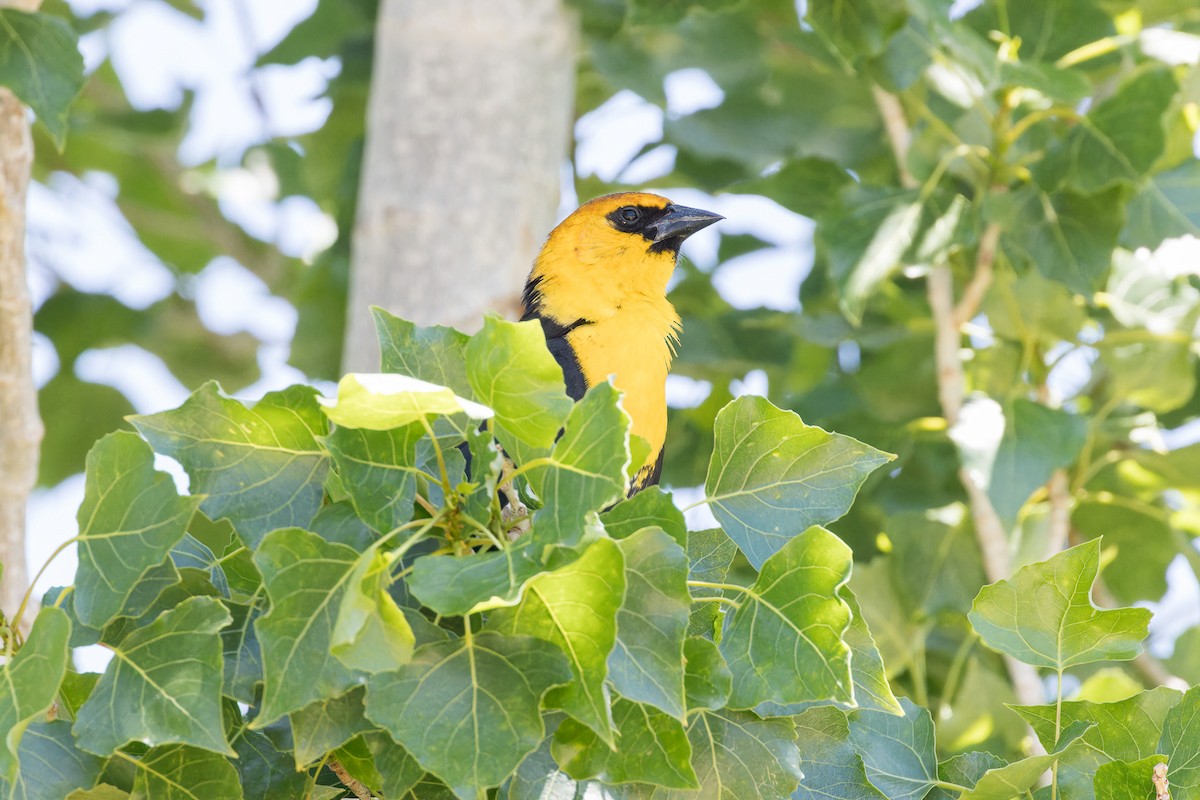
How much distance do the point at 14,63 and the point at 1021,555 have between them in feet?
8.71

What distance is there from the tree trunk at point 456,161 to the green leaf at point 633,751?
2.07m

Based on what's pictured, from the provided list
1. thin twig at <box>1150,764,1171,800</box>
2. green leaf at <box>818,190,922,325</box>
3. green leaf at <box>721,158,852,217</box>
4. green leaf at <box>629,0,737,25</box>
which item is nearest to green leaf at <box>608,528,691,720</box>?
thin twig at <box>1150,764,1171,800</box>

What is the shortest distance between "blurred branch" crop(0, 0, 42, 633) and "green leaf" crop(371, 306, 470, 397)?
63.8 inches

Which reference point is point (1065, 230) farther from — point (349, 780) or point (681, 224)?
point (349, 780)

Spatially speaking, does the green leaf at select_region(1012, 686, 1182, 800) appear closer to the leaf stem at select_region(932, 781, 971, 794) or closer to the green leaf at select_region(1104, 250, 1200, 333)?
the leaf stem at select_region(932, 781, 971, 794)

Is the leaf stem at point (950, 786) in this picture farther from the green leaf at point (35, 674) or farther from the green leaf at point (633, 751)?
the green leaf at point (35, 674)

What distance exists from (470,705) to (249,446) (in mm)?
378

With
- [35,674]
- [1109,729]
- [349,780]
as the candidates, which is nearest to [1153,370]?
[1109,729]

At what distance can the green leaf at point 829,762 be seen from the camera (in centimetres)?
163

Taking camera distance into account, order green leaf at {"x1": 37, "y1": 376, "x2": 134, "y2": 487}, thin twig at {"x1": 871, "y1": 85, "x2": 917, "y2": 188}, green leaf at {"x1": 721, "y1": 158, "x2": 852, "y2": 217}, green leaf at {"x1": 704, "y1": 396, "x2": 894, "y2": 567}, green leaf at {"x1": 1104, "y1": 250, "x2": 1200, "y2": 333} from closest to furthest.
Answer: green leaf at {"x1": 704, "y1": 396, "x2": 894, "y2": 567} < green leaf at {"x1": 1104, "y1": 250, "x2": 1200, "y2": 333} < green leaf at {"x1": 721, "y1": 158, "x2": 852, "y2": 217} < thin twig at {"x1": 871, "y1": 85, "x2": 917, "y2": 188} < green leaf at {"x1": 37, "y1": 376, "x2": 134, "y2": 487}

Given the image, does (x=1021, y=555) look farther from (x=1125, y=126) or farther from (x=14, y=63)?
(x=14, y=63)

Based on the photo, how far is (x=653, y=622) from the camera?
1.39m

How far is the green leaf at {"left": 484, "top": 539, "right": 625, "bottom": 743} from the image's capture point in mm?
1334

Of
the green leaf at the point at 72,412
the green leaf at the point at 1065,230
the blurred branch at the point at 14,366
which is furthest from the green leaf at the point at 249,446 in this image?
the green leaf at the point at 72,412
